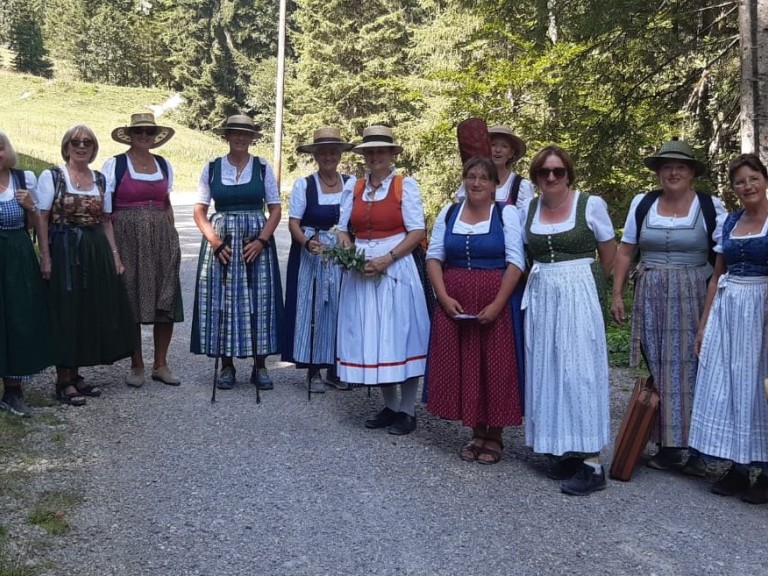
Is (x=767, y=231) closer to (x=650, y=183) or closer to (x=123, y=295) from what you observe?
(x=123, y=295)

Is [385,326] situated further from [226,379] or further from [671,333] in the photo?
[226,379]

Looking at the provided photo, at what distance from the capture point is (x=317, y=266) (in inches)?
239

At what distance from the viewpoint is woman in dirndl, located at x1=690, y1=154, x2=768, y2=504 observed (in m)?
4.02

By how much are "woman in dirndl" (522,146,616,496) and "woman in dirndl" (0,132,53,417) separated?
3254mm

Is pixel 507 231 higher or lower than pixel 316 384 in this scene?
higher

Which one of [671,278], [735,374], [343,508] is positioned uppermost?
[671,278]

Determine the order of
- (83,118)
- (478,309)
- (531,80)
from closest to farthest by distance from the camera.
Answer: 1. (478,309)
2. (531,80)
3. (83,118)

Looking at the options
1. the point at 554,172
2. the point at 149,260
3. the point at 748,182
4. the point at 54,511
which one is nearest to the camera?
the point at 54,511

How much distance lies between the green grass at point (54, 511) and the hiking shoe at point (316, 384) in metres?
2.43

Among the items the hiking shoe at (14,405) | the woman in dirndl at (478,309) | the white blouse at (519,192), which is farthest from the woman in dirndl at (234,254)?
the woman in dirndl at (478,309)

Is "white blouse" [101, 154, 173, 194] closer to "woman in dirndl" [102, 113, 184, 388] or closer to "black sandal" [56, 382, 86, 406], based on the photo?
"woman in dirndl" [102, 113, 184, 388]

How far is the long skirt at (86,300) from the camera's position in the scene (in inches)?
215

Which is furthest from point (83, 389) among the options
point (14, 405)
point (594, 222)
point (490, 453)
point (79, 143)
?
point (594, 222)

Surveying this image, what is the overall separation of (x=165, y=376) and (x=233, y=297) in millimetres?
939
